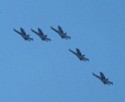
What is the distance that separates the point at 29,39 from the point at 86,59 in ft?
43.9

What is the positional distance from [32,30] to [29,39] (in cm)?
210

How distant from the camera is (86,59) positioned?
340ft

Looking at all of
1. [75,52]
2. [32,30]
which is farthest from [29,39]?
[75,52]

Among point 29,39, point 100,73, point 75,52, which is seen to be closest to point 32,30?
point 29,39

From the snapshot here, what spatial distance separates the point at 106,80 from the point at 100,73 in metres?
2.19

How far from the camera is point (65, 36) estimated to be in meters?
102

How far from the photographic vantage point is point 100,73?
341ft

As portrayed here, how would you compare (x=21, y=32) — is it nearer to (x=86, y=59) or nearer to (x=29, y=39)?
(x=29, y=39)

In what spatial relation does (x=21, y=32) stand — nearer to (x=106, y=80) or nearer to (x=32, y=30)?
(x=32, y=30)

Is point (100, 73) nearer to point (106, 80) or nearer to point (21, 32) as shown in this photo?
point (106, 80)

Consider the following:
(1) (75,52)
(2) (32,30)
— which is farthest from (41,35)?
(1) (75,52)

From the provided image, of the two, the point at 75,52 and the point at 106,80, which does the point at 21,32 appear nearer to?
the point at 75,52

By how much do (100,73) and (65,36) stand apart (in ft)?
37.5

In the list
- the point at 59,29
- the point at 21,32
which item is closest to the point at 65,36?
the point at 59,29
